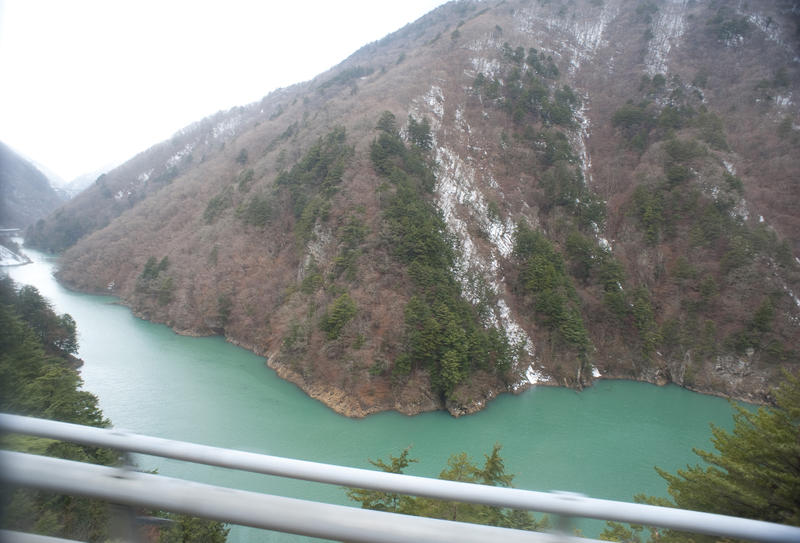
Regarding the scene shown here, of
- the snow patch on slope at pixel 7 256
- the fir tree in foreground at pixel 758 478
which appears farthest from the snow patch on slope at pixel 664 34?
the snow patch on slope at pixel 7 256

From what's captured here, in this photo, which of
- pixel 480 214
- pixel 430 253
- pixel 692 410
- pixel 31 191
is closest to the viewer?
pixel 692 410

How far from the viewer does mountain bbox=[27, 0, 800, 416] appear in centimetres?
1445

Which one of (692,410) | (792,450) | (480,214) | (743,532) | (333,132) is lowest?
(692,410)

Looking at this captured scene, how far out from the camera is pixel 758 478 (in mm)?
2535

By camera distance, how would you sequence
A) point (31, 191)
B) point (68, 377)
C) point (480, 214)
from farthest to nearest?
point (31, 191) < point (480, 214) < point (68, 377)

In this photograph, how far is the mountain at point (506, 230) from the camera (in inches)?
569

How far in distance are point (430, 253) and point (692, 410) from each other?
40.0 feet

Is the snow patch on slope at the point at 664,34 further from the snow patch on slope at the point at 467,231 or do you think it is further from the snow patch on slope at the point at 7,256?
the snow patch on slope at the point at 7,256

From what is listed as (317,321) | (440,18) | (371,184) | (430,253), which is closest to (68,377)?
(317,321)

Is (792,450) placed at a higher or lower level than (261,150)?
lower

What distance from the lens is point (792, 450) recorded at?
8.25ft

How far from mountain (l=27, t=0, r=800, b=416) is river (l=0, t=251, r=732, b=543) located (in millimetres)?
850

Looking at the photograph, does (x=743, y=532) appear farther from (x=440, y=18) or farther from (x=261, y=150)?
(x=440, y=18)

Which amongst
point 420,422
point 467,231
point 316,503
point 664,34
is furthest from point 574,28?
point 316,503
